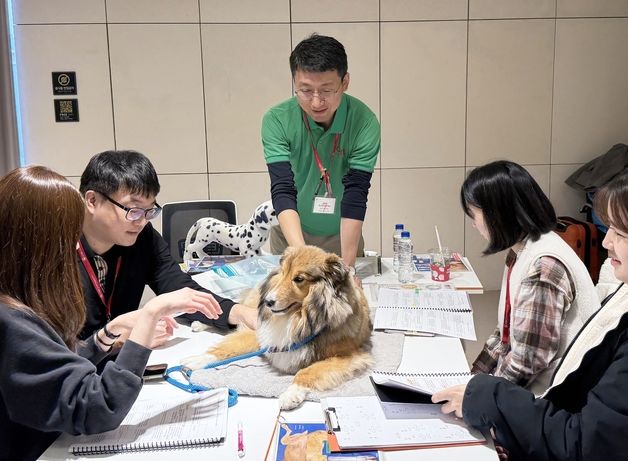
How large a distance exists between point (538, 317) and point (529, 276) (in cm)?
12

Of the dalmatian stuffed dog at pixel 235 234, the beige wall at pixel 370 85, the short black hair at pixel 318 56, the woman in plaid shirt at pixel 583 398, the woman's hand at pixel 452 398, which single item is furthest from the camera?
the beige wall at pixel 370 85

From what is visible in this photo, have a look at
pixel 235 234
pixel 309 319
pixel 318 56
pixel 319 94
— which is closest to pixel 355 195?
pixel 319 94

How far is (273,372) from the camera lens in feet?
5.69

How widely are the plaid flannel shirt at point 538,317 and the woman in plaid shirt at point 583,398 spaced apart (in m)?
0.23

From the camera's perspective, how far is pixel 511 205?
72.6 inches

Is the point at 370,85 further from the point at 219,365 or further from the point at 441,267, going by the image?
the point at 219,365

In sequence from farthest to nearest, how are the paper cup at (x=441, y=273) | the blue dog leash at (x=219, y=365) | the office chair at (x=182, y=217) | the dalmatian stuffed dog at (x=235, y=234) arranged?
1. the office chair at (x=182, y=217)
2. the dalmatian stuffed dog at (x=235, y=234)
3. the paper cup at (x=441, y=273)
4. the blue dog leash at (x=219, y=365)

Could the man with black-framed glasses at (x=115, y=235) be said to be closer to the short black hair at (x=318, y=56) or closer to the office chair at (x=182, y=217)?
the short black hair at (x=318, y=56)

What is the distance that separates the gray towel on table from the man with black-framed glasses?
0.63ft

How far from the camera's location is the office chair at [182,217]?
148 inches

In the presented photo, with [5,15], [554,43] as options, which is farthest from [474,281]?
[5,15]

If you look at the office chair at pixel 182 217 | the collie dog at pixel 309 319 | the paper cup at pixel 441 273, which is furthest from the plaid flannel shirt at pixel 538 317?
the office chair at pixel 182 217

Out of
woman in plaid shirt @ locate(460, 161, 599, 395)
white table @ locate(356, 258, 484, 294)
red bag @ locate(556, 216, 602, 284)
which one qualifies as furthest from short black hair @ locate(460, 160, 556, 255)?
red bag @ locate(556, 216, 602, 284)

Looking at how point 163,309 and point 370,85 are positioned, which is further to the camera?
point 370,85
